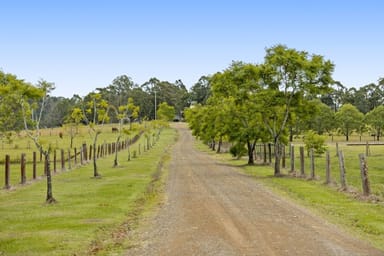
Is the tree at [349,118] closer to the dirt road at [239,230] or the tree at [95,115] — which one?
the tree at [95,115]

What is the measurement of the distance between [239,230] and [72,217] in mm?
5754

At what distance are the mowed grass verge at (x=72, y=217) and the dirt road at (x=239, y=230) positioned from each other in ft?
3.35

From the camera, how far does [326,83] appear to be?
111 feet

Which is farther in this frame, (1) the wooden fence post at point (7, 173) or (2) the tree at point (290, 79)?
(2) the tree at point (290, 79)

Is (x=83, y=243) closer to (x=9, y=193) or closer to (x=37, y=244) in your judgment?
(x=37, y=244)

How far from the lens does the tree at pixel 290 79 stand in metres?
33.2

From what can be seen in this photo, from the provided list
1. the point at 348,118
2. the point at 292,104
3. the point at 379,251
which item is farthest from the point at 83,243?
the point at 348,118

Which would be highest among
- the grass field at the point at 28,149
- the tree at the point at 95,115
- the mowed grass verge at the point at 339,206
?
the tree at the point at 95,115

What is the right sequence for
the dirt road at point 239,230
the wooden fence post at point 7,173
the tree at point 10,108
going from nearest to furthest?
the dirt road at point 239,230
the tree at point 10,108
the wooden fence post at point 7,173

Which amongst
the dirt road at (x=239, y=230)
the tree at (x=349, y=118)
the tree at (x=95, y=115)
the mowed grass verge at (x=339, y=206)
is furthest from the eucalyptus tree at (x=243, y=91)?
the tree at (x=349, y=118)

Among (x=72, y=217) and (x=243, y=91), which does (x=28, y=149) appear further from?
(x=72, y=217)

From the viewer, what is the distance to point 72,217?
16469 mm

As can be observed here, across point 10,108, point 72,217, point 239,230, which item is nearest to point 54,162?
point 10,108

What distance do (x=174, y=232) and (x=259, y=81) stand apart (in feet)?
78.0
